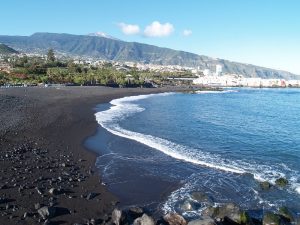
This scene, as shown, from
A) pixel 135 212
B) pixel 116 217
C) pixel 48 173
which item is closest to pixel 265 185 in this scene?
pixel 135 212

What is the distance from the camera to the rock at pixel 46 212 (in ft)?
52.0

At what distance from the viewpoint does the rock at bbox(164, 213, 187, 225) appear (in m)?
15.8

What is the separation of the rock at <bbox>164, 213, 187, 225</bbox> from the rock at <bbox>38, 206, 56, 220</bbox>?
5008 mm

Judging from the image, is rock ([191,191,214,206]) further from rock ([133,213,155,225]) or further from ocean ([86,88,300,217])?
rock ([133,213,155,225])

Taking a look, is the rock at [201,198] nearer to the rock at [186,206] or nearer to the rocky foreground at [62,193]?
the rocky foreground at [62,193]

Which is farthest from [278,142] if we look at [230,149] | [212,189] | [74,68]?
[74,68]

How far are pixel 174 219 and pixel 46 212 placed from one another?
5597mm

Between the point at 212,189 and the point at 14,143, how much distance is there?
15.7 metres

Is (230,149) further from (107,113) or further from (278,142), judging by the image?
(107,113)

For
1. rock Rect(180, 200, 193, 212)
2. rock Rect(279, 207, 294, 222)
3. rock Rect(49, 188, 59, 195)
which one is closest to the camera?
rock Rect(279, 207, 294, 222)

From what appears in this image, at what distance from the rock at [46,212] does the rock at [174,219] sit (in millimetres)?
5008

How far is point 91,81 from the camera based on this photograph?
117562mm

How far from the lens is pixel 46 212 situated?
1598cm

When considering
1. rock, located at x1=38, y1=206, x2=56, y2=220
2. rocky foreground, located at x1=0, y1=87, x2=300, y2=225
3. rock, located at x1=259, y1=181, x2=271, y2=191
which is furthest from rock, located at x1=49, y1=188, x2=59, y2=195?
rock, located at x1=259, y1=181, x2=271, y2=191
